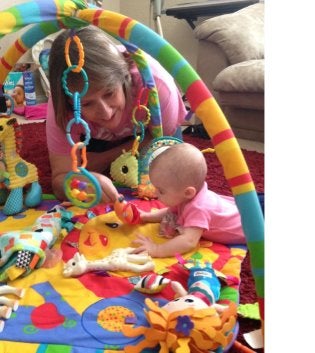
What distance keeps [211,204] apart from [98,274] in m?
0.30

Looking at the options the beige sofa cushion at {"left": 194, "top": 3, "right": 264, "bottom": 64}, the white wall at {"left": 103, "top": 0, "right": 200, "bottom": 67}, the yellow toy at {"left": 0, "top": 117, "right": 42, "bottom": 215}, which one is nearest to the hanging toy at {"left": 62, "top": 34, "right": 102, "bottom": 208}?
the yellow toy at {"left": 0, "top": 117, "right": 42, "bottom": 215}

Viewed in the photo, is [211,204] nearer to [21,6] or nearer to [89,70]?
[89,70]

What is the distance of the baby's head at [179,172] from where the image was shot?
94 centimetres

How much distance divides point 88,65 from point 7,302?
560 millimetres

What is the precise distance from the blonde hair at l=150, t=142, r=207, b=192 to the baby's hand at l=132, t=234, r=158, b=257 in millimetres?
143

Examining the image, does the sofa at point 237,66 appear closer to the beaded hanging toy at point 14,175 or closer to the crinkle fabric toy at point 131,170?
the crinkle fabric toy at point 131,170

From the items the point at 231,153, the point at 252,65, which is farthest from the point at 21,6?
the point at 252,65

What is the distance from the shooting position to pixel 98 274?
88 centimetres

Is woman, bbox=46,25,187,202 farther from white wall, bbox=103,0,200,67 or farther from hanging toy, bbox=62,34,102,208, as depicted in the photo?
white wall, bbox=103,0,200,67

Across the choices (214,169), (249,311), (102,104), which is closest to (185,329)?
(249,311)

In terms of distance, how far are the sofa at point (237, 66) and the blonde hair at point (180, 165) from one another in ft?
3.72

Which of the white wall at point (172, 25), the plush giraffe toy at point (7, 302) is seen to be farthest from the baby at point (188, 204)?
the white wall at point (172, 25)

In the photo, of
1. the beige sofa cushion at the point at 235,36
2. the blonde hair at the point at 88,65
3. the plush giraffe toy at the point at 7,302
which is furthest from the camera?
the beige sofa cushion at the point at 235,36

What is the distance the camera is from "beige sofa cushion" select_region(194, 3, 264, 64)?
2.17m
